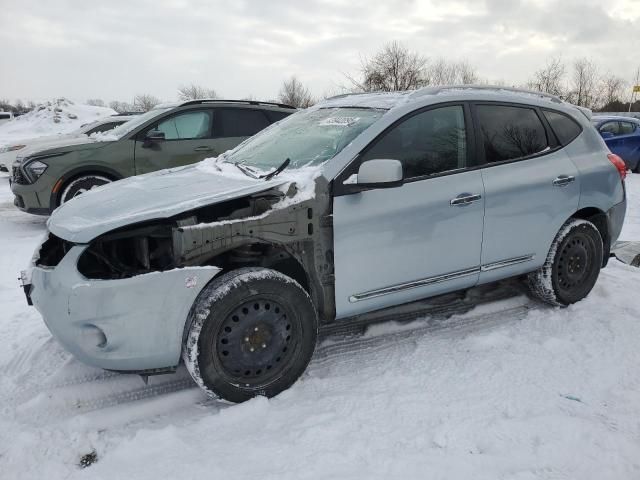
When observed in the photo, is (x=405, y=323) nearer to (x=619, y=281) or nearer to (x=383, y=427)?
(x=383, y=427)

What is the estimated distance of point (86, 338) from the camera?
2.51m

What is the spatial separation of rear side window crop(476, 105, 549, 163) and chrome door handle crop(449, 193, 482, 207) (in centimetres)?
33

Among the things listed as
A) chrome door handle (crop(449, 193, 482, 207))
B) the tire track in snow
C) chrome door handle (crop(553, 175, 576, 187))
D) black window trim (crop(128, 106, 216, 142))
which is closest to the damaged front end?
the tire track in snow

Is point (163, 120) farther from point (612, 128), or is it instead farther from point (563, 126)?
point (612, 128)

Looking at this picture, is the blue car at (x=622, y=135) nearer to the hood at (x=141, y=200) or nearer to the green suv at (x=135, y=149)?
the green suv at (x=135, y=149)

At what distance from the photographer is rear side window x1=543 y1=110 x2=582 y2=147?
3.91 meters

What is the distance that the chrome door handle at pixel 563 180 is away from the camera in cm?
374

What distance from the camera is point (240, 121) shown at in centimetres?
748

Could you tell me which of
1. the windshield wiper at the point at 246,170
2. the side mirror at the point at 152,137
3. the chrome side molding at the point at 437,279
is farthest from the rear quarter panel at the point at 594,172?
the side mirror at the point at 152,137

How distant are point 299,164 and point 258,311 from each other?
99 centimetres

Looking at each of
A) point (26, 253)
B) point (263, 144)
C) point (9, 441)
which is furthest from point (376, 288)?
point (26, 253)

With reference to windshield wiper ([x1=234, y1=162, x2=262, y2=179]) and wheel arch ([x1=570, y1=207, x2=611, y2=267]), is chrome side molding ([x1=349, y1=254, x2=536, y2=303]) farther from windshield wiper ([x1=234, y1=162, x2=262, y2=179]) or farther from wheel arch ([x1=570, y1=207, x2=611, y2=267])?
windshield wiper ([x1=234, y1=162, x2=262, y2=179])

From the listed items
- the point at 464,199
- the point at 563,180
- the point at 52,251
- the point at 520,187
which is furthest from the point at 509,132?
the point at 52,251

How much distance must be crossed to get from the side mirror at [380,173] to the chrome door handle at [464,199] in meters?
0.58
